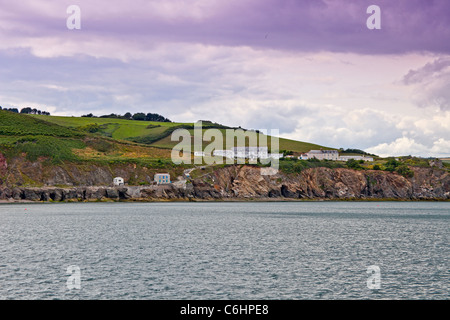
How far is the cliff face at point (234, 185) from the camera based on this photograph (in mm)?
153125

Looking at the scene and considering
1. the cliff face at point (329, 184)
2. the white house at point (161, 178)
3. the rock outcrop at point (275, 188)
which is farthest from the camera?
the cliff face at point (329, 184)

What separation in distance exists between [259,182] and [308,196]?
68.8ft

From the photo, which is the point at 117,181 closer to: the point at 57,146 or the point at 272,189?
the point at 57,146

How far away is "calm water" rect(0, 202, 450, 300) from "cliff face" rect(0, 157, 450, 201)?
3392 inches

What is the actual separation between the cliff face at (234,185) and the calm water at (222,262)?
3392 inches

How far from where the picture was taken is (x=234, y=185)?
572 ft

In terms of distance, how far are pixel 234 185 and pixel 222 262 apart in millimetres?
132360

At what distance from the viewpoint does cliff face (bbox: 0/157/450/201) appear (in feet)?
502
